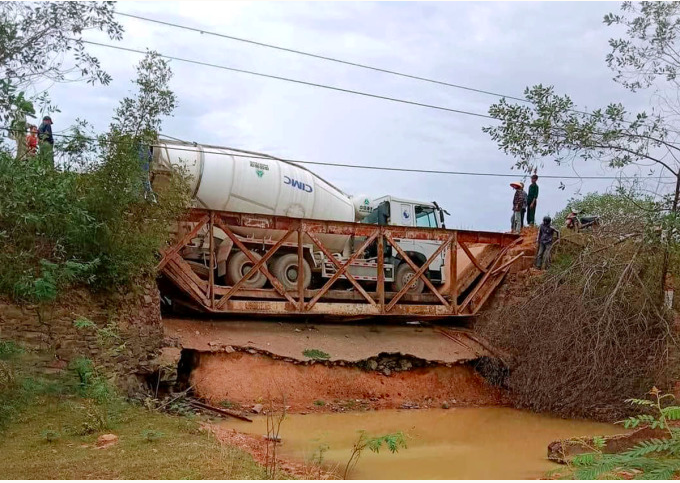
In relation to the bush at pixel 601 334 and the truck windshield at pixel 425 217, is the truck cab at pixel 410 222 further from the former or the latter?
the bush at pixel 601 334

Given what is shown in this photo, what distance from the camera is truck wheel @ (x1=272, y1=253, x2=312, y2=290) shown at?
14273mm

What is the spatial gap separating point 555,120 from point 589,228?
18.4ft

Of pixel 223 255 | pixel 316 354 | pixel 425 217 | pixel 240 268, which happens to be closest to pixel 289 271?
pixel 240 268

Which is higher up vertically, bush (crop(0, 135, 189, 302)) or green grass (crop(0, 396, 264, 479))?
bush (crop(0, 135, 189, 302))

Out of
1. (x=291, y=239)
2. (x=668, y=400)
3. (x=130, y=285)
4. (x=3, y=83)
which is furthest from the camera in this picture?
(x=291, y=239)

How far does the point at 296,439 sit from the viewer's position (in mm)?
9781

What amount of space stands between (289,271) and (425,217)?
14.4 ft

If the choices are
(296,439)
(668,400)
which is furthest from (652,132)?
(296,439)

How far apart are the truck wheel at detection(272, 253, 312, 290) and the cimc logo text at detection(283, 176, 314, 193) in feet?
4.90

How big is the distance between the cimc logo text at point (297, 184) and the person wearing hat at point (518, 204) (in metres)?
6.23

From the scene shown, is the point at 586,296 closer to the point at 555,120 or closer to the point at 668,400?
the point at 668,400

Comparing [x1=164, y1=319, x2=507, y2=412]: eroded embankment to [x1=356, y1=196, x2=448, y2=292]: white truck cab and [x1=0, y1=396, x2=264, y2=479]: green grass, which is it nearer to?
[x1=356, y1=196, x2=448, y2=292]: white truck cab

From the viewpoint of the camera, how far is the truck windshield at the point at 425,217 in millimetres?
16938

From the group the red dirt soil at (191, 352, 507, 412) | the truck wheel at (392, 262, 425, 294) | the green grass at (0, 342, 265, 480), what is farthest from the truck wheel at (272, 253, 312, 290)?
the green grass at (0, 342, 265, 480)
